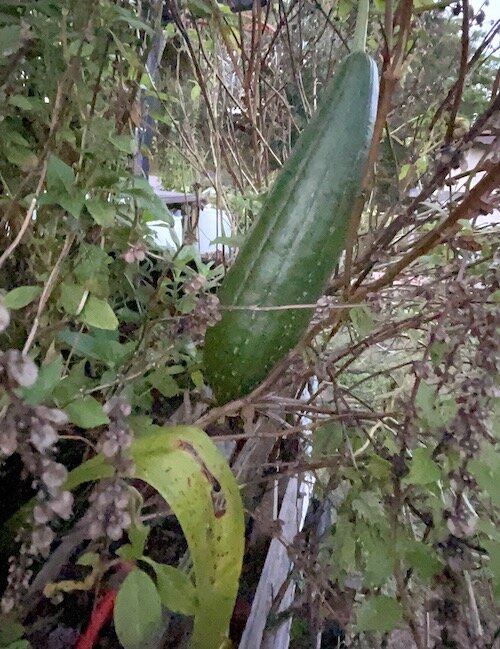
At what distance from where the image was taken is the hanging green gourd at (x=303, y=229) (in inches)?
21.3

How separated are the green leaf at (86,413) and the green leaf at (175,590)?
0.09 m

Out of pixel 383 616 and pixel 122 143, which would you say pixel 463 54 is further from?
pixel 383 616

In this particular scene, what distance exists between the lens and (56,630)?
0.44 metres

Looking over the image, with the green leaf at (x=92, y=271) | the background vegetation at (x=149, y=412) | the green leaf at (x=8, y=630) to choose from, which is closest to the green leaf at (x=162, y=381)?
the background vegetation at (x=149, y=412)

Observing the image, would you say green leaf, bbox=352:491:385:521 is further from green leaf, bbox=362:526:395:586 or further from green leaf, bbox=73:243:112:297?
green leaf, bbox=73:243:112:297

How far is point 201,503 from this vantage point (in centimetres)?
34

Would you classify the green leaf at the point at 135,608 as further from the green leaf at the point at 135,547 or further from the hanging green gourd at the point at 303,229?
the hanging green gourd at the point at 303,229

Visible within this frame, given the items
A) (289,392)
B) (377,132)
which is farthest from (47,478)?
(289,392)

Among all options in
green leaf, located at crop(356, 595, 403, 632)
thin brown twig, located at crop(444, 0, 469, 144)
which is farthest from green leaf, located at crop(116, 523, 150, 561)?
thin brown twig, located at crop(444, 0, 469, 144)

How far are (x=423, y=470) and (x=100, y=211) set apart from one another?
0.92ft

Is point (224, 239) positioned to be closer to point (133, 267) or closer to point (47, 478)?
point (133, 267)

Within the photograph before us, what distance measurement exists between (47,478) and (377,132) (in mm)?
346

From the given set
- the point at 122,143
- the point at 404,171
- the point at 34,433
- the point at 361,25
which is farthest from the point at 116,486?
the point at 404,171

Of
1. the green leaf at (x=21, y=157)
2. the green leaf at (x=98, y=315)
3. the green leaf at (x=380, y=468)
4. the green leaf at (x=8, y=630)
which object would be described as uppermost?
the green leaf at (x=21, y=157)
